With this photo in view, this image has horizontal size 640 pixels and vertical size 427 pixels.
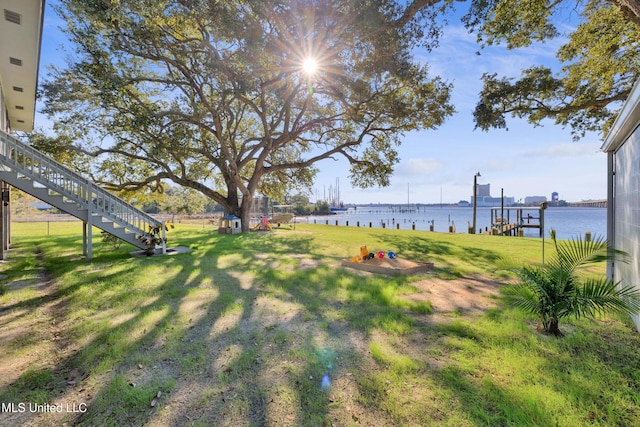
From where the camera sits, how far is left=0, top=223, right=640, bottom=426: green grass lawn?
2443 mm

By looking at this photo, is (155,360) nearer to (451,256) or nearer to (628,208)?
(628,208)

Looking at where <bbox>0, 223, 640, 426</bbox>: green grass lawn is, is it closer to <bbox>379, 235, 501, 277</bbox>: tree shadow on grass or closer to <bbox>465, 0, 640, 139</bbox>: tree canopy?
<bbox>379, 235, 501, 277</bbox>: tree shadow on grass

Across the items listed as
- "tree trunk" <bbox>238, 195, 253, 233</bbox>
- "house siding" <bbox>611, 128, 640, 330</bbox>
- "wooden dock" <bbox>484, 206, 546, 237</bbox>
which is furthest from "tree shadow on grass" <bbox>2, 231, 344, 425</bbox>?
"wooden dock" <bbox>484, 206, 546, 237</bbox>

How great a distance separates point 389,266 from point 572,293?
4.26 metres

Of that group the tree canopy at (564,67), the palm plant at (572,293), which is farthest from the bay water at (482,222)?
the tree canopy at (564,67)

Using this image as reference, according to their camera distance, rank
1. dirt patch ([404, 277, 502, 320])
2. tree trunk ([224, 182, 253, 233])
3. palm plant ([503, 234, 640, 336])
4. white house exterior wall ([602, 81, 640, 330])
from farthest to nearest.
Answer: tree trunk ([224, 182, 253, 233]) < dirt patch ([404, 277, 502, 320]) < white house exterior wall ([602, 81, 640, 330]) < palm plant ([503, 234, 640, 336])

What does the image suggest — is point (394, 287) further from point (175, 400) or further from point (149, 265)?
point (149, 265)

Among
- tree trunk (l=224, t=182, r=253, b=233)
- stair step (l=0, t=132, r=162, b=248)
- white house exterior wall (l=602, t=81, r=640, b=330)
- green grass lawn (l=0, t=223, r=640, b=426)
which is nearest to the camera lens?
green grass lawn (l=0, t=223, r=640, b=426)

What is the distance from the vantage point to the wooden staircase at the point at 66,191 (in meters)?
7.67

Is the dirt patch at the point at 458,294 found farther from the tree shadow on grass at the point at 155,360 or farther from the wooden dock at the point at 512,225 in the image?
the wooden dock at the point at 512,225

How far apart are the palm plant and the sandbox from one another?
11.2 feet

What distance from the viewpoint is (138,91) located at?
16.5 metres

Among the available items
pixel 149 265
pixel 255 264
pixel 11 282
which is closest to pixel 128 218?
pixel 149 265

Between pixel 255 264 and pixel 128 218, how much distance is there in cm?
529
